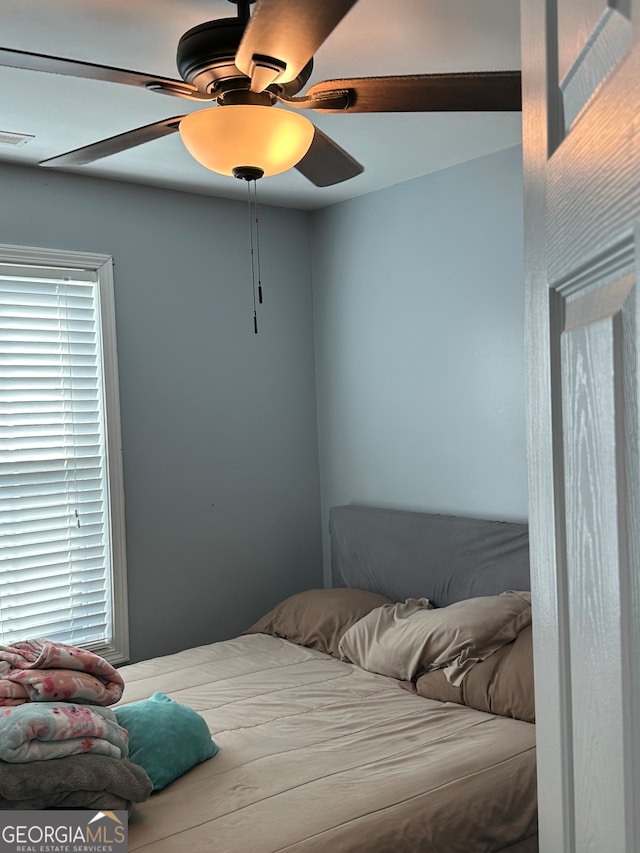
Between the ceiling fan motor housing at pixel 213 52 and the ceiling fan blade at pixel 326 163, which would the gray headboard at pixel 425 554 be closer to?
the ceiling fan blade at pixel 326 163

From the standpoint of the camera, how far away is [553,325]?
0.81 m

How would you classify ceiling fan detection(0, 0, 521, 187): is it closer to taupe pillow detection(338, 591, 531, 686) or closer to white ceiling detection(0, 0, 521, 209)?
white ceiling detection(0, 0, 521, 209)

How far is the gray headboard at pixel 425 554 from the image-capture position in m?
3.27

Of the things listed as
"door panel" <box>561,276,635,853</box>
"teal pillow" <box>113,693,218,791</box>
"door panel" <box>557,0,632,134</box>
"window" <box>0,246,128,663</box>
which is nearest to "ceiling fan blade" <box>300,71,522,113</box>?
"door panel" <box>557,0,632,134</box>

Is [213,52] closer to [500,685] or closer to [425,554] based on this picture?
[500,685]

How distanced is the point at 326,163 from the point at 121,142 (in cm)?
55

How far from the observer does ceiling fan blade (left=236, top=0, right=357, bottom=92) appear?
1354 mm

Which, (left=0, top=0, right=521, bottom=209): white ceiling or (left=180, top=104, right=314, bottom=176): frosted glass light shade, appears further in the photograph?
(left=0, top=0, right=521, bottom=209): white ceiling

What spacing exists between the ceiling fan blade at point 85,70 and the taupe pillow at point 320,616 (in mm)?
2353

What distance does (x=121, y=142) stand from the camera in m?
2.14

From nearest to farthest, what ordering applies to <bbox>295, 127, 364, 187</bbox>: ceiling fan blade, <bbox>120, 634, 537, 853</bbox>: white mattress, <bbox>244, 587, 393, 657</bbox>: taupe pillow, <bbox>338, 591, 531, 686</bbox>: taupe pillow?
<bbox>120, 634, 537, 853</bbox>: white mattress
<bbox>295, 127, 364, 187</bbox>: ceiling fan blade
<bbox>338, 591, 531, 686</bbox>: taupe pillow
<bbox>244, 587, 393, 657</bbox>: taupe pillow

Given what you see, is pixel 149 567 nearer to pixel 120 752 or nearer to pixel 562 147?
pixel 120 752

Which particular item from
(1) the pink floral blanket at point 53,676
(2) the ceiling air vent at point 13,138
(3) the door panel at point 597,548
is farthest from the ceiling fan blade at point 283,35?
(2) the ceiling air vent at point 13,138

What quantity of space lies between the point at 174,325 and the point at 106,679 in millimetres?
2003
